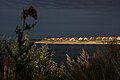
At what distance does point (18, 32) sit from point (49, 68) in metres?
3.15

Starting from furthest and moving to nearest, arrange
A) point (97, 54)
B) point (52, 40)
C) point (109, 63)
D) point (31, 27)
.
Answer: point (52, 40), point (97, 54), point (109, 63), point (31, 27)

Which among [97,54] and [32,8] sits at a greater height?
[32,8]

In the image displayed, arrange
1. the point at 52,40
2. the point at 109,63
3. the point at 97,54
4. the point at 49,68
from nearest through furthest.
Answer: the point at 109,63
the point at 97,54
the point at 49,68
the point at 52,40

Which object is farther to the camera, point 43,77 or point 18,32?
point 43,77

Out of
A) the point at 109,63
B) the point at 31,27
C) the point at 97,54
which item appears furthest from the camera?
the point at 97,54

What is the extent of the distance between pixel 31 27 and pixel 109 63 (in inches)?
85.2

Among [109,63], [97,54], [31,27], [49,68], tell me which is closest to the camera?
[31,27]

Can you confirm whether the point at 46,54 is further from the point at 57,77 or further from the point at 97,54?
the point at 97,54

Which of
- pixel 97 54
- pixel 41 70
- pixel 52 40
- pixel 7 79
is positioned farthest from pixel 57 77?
pixel 52 40

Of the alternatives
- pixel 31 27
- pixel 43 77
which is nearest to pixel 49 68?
pixel 43 77

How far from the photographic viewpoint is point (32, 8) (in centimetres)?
950

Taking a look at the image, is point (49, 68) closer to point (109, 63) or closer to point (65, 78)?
point (65, 78)

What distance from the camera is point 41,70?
444 inches

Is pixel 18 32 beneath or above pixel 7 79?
above
